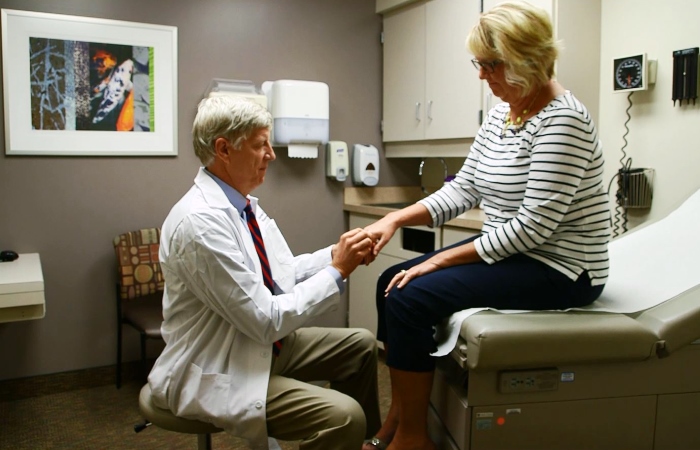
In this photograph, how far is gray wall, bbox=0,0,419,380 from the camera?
286cm

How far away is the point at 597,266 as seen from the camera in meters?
1.54

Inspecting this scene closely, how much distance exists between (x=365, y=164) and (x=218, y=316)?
2.10 metres

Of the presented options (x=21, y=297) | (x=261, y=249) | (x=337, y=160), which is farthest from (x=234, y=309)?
(x=337, y=160)

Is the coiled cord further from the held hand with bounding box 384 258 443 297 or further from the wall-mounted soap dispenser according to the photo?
the wall-mounted soap dispenser

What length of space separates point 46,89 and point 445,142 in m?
1.90

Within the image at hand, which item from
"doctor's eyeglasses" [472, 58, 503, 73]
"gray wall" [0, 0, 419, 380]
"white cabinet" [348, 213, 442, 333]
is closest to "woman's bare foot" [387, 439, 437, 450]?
"doctor's eyeglasses" [472, 58, 503, 73]

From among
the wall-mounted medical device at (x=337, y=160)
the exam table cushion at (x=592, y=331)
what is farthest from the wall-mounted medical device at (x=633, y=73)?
the wall-mounted medical device at (x=337, y=160)

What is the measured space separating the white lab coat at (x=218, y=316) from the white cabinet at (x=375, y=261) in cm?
149

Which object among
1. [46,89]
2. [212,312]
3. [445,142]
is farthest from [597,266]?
[46,89]

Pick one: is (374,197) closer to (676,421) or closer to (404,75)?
(404,75)

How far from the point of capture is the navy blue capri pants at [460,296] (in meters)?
1.50

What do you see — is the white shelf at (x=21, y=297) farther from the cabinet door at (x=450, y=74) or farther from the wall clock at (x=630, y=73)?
the wall clock at (x=630, y=73)

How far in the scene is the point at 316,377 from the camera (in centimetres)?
175

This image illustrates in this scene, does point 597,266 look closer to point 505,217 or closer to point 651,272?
point 505,217
